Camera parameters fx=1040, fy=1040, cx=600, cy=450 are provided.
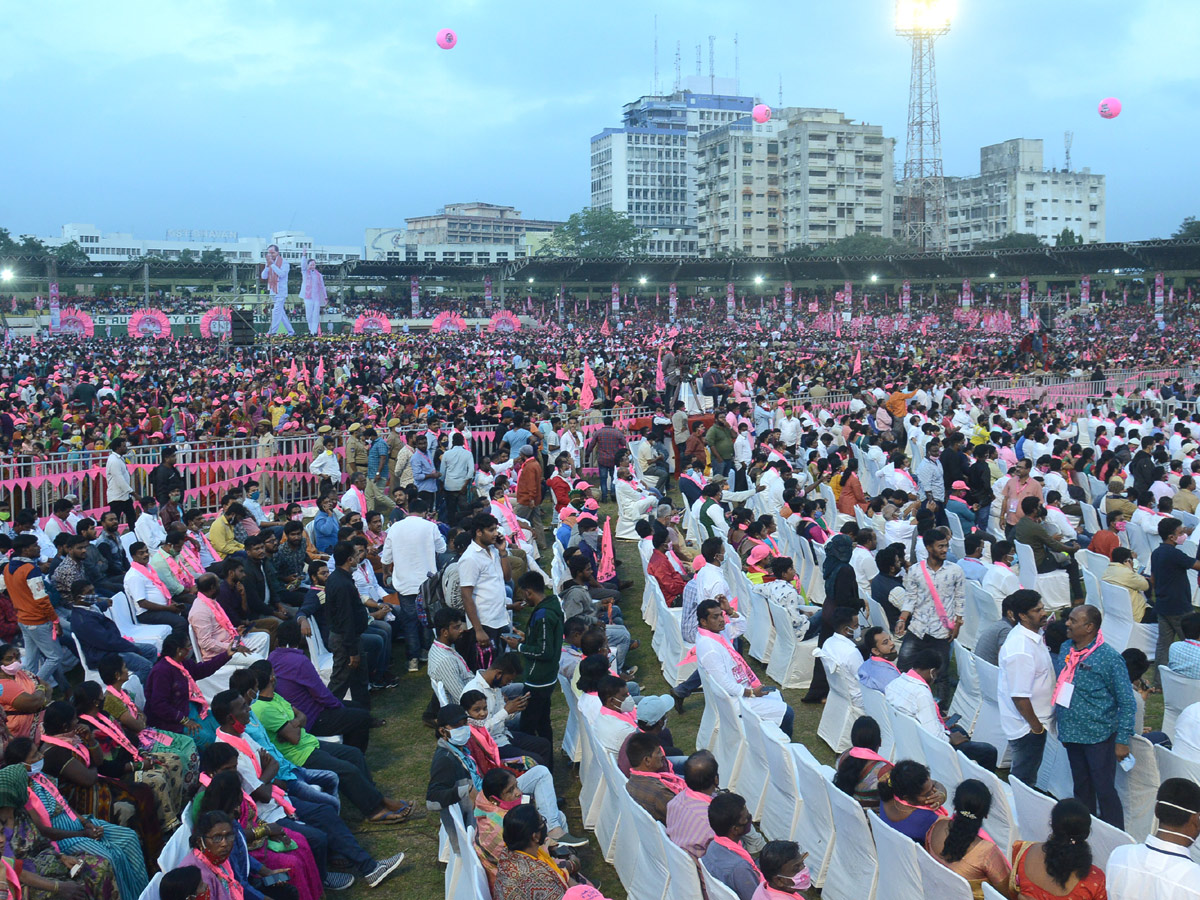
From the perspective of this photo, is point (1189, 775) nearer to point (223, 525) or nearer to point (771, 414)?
point (223, 525)

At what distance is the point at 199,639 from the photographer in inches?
279

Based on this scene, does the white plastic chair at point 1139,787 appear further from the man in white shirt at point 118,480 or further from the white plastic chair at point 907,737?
the man in white shirt at point 118,480

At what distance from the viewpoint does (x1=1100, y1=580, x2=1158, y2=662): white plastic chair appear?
26.3 feet

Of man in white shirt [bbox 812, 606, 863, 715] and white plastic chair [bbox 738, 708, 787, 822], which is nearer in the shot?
white plastic chair [bbox 738, 708, 787, 822]

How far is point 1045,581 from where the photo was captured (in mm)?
9500

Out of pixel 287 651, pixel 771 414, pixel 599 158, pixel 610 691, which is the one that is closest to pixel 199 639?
pixel 287 651

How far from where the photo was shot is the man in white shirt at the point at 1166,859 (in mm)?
3639

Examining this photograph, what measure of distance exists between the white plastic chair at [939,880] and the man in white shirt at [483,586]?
374cm

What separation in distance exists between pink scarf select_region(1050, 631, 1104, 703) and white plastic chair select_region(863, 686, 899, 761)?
3.24 feet

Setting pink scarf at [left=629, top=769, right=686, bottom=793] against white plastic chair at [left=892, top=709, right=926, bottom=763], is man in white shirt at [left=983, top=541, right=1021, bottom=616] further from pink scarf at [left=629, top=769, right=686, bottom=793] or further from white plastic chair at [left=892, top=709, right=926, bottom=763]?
pink scarf at [left=629, top=769, right=686, bottom=793]

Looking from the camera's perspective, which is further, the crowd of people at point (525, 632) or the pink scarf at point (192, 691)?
the pink scarf at point (192, 691)

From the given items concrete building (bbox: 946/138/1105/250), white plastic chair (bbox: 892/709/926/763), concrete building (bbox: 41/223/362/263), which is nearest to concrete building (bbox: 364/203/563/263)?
concrete building (bbox: 41/223/362/263)

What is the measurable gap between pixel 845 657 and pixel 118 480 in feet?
29.0

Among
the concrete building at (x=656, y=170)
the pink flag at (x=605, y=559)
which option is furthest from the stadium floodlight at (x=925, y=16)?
the pink flag at (x=605, y=559)
